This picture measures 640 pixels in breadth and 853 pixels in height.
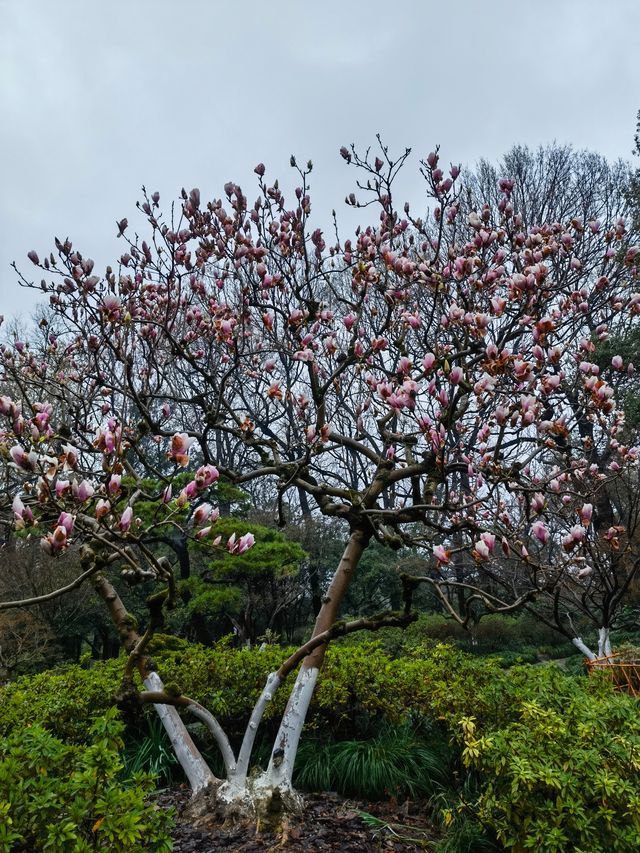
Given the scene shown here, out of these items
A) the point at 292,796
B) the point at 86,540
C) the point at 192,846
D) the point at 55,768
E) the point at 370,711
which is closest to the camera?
the point at 55,768

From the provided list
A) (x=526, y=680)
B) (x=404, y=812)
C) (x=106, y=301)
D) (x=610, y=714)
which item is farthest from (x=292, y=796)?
(x=106, y=301)

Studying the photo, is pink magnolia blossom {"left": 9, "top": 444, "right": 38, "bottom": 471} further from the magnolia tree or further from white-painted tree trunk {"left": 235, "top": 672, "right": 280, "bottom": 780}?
white-painted tree trunk {"left": 235, "top": 672, "right": 280, "bottom": 780}

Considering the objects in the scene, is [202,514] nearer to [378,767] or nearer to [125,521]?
[125,521]

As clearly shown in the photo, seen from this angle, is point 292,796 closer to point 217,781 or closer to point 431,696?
point 217,781

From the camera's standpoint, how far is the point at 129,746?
4.43 m

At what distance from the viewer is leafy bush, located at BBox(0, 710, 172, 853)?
187 cm

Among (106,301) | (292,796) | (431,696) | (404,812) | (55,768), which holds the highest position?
(106,301)

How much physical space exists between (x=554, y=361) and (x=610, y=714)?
1.91 metres

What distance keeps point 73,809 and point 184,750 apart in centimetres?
165

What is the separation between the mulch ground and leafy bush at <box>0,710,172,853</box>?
1.04 meters

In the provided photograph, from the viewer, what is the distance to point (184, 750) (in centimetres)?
343

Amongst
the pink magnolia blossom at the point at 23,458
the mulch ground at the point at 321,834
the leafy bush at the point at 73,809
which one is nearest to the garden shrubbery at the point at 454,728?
the mulch ground at the point at 321,834

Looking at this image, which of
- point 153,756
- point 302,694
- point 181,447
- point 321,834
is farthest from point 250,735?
point 181,447

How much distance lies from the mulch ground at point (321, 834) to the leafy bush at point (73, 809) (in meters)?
1.04
